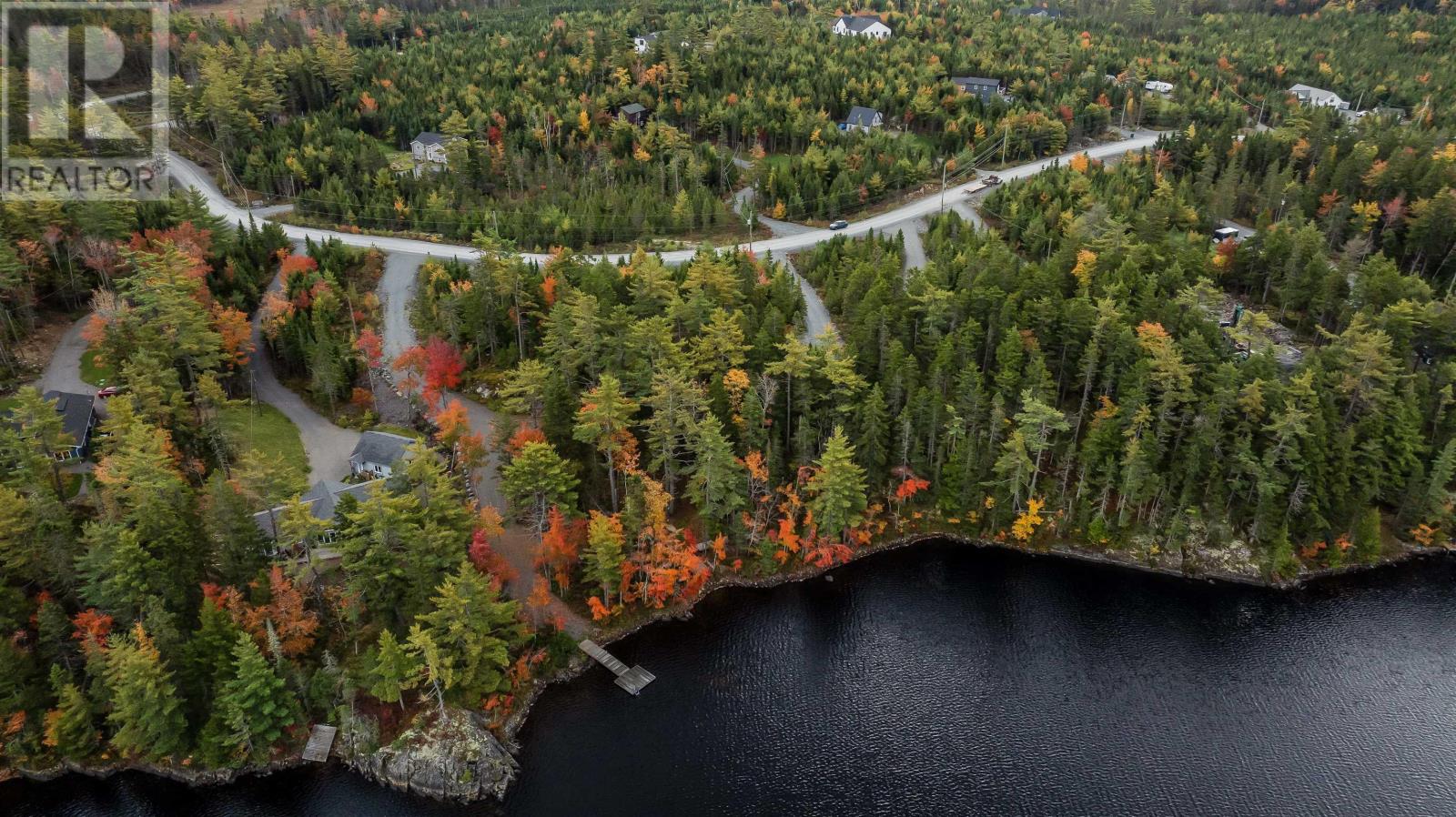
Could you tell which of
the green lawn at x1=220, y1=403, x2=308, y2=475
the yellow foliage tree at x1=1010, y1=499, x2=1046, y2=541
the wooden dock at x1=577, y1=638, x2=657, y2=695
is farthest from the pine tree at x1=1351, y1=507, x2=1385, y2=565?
the green lawn at x1=220, y1=403, x2=308, y2=475

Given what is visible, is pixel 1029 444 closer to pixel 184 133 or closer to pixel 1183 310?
pixel 1183 310

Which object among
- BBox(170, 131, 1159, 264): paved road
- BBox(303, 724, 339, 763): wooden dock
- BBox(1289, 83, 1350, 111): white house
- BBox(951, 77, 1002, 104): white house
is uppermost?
BBox(1289, 83, 1350, 111): white house

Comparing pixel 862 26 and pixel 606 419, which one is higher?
pixel 862 26

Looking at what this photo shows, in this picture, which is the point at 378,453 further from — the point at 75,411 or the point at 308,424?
the point at 75,411

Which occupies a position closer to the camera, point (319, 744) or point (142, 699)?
point (142, 699)

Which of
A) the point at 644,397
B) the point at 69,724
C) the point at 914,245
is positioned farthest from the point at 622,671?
the point at 914,245

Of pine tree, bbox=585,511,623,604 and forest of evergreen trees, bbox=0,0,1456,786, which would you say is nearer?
forest of evergreen trees, bbox=0,0,1456,786

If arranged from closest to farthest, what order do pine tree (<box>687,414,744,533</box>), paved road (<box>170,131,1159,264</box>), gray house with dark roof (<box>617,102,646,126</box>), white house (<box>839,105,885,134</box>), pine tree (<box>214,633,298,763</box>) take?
1. pine tree (<box>214,633,298,763</box>)
2. pine tree (<box>687,414,744,533</box>)
3. paved road (<box>170,131,1159,264</box>)
4. white house (<box>839,105,885,134</box>)
5. gray house with dark roof (<box>617,102,646,126</box>)

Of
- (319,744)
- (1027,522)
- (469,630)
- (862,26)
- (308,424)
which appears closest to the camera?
(319,744)

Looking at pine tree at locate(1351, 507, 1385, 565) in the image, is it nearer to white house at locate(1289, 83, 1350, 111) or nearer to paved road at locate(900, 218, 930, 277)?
paved road at locate(900, 218, 930, 277)
